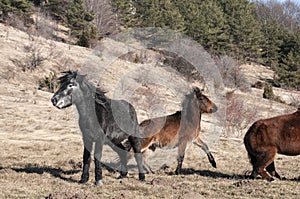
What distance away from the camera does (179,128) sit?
11.6 metres

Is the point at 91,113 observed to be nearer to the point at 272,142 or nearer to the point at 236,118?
the point at 272,142

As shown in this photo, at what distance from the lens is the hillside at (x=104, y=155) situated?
8375 millimetres

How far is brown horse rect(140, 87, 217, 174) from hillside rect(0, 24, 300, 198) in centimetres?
60

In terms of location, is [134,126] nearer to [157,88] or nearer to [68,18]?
[157,88]

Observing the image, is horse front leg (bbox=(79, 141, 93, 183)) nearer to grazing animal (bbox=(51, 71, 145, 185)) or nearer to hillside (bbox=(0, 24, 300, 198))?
grazing animal (bbox=(51, 71, 145, 185))

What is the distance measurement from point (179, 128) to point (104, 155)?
2.03m

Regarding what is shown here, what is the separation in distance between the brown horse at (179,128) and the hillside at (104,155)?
60 centimetres

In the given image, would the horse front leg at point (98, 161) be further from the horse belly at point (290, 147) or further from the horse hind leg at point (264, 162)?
the horse belly at point (290, 147)

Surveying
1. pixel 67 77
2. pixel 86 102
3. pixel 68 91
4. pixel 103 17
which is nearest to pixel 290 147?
pixel 86 102

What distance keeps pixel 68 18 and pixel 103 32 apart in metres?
4.80

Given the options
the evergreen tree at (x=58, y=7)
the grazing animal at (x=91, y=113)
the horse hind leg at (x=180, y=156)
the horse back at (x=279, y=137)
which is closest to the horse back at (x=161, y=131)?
the horse hind leg at (x=180, y=156)

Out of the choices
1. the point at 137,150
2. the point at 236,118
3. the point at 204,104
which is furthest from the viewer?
the point at 236,118

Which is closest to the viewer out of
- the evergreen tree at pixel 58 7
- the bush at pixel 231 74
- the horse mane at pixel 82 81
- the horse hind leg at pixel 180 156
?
the horse mane at pixel 82 81

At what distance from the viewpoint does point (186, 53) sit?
36812mm
